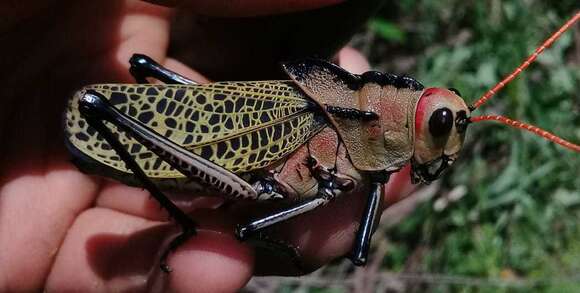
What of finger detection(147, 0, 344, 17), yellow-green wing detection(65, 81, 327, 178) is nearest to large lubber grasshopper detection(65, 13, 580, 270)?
yellow-green wing detection(65, 81, 327, 178)

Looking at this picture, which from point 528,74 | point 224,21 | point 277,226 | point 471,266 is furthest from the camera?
point 528,74

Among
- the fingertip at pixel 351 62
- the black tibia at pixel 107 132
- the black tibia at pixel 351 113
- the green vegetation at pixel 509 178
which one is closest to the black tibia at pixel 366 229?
the black tibia at pixel 351 113

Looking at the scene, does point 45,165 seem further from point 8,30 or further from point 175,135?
point 175,135

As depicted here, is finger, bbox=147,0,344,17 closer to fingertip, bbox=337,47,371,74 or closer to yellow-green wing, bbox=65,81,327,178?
yellow-green wing, bbox=65,81,327,178

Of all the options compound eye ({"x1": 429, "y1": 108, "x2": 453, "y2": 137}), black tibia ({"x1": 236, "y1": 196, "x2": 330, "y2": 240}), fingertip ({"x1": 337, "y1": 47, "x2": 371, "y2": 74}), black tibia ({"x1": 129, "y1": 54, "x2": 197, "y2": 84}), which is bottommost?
black tibia ({"x1": 236, "y1": 196, "x2": 330, "y2": 240})

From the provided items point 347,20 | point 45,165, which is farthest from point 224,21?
point 45,165

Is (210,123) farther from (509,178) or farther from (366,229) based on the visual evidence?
(509,178)

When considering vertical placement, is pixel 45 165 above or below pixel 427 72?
below
